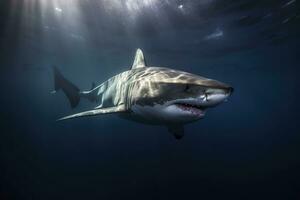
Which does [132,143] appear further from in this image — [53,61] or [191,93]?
[191,93]

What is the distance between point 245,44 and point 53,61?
2511 centimetres

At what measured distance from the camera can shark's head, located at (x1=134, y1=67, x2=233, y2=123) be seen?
389 cm

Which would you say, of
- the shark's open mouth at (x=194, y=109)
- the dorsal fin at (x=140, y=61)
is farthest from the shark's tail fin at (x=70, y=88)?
the shark's open mouth at (x=194, y=109)

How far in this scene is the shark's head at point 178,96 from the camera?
153 inches

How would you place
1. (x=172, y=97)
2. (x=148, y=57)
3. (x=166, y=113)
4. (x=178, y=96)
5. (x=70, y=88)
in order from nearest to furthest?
(x=178, y=96)
(x=172, y=97)
(x=166, y=113)
(x=70, y=88)
(x=148, y=57)

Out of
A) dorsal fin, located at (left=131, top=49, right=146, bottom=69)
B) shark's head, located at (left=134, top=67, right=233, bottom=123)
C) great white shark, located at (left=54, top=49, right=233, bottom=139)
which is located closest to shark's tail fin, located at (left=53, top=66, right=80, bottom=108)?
dorsal fin, located at (left=131, top=49, right=146, bottom=69)

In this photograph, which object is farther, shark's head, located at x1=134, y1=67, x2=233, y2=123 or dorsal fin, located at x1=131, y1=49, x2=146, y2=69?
dorsal fin, located at x1=131, y1=49, x2=146, y2=69

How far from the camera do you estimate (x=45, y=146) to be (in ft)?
82.2

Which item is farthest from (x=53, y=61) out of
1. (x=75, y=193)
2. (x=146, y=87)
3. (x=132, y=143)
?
(x=146, y=87)

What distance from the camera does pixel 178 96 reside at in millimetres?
4293

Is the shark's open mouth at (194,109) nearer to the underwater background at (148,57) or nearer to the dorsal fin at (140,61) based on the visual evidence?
the dorsal fin at (140,61)

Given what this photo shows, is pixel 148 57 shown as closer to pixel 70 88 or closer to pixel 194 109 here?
pixel 70 88

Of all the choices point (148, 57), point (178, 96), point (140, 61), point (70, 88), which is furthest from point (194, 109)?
point (148, 57)

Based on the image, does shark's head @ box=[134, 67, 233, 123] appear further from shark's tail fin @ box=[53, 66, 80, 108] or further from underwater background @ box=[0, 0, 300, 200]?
underwater background @ box=[0, 0, 300, 200]
